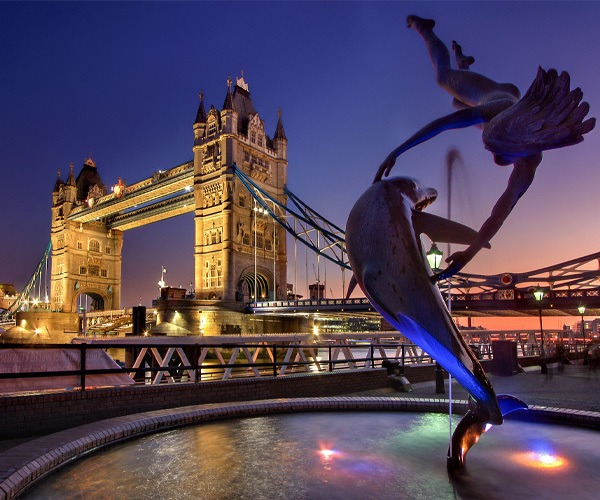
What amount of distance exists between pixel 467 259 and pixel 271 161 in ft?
203

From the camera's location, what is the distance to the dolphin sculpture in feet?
14.7

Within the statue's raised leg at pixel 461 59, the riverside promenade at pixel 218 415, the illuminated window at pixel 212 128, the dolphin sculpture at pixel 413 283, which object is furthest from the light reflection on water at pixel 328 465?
the illuminated window at pixel 212 128

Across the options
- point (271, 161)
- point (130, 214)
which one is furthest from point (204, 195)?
point (130, 214)

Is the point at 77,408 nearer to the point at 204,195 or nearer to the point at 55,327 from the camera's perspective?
the point at 204,195

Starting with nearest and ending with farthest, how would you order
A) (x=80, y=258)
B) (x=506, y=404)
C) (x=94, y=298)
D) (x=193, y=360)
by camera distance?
1. (x=506, y=404)
2. (x=193, y=360)
3. (x=80, y=258)
4. (x=94, y=298)

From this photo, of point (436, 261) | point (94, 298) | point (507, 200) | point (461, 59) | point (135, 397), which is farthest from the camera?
point (94, 298)

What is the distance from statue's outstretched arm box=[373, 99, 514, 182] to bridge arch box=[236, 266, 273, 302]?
50471 mm

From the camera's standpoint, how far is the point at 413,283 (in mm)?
4582

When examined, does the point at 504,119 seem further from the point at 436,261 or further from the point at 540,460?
the point at 436,261

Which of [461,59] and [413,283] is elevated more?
[461,59]

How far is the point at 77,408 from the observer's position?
7414 mm

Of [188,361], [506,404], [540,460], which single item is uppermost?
[506,404]

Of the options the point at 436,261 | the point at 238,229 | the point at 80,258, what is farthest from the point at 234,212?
the point at 436,261

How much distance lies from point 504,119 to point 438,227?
1.28 meters
